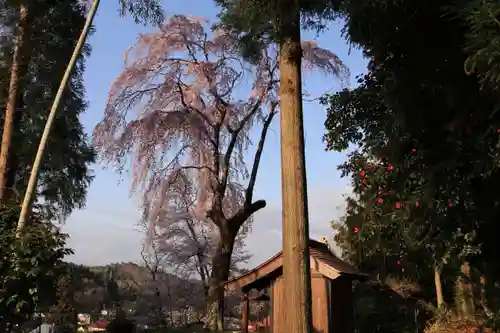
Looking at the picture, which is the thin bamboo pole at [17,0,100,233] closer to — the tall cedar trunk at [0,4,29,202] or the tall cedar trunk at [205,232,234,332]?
the tall cedar trunk at [0,4,29,202]

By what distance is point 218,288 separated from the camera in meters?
17.8

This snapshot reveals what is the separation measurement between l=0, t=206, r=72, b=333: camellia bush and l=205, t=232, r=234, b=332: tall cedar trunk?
9.04 m

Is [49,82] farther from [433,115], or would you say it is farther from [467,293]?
[467,293]

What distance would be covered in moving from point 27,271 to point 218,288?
9.59 meters

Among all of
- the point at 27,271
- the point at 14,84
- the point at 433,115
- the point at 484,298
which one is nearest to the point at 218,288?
the point at 484,298

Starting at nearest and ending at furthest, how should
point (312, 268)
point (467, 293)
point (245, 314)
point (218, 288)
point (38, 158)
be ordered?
point (38, 158) → point (312, 268) → point (467, 293) → point (245, 314) → point (218, 288)

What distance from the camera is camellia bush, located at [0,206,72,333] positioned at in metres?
8.76

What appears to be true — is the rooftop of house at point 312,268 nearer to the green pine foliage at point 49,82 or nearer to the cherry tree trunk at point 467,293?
the cherry tree trunk at point 467,293

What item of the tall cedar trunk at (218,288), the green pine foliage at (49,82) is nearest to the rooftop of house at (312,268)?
the tall cedar trunk at (218,288)

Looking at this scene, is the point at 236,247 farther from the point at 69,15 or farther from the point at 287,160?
the point at 287,160

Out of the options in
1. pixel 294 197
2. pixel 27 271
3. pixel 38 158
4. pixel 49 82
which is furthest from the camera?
pixel 49 82

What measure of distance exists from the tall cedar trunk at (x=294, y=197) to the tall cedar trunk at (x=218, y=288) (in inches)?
468

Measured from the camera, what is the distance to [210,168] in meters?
19.6

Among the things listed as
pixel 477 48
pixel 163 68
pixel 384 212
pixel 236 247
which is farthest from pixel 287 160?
pixel 236 247
